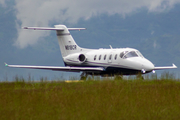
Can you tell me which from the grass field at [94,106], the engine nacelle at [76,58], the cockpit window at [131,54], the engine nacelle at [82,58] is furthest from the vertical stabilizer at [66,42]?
the grass field at [94,106]

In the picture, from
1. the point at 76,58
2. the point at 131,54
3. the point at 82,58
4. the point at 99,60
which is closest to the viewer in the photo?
the point at 131,54

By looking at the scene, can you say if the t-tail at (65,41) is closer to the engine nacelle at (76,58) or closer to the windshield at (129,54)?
the engine nacelle at (76,58)

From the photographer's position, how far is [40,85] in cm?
1814

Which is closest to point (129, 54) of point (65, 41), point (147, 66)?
point (147, 66)

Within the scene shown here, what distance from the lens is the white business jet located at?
2528 centimetres

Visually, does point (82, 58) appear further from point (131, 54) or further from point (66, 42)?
point (131, 54)

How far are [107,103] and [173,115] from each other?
2463 mm

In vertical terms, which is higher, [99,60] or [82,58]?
[82,58]

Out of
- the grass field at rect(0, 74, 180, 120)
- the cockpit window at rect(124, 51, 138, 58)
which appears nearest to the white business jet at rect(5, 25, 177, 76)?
the cockpit window at rect(124, 51, 138, 58)

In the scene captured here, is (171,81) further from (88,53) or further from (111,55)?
(88,53)

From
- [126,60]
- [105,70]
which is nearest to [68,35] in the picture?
[105,70]

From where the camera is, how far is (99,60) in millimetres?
28906

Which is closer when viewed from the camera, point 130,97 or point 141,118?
point 141,118

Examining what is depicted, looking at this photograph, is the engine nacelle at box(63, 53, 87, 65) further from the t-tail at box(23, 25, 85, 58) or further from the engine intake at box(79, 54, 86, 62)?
the t-tail at box(23, 25, 85, 58)
